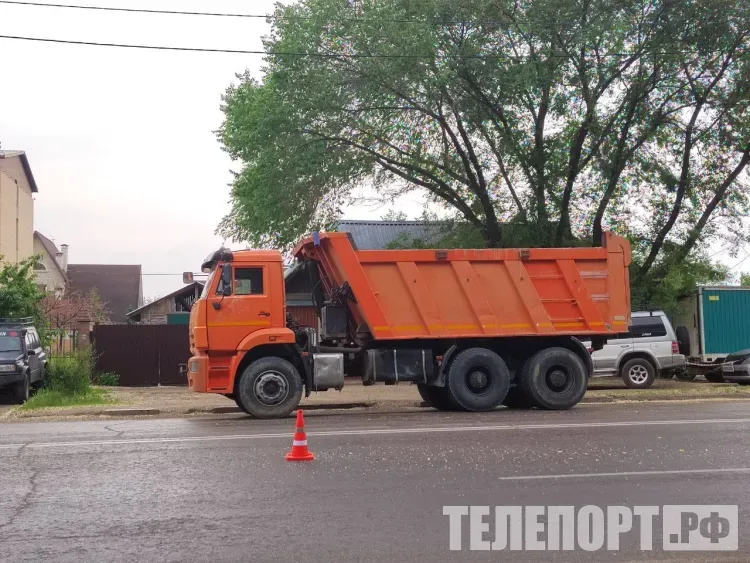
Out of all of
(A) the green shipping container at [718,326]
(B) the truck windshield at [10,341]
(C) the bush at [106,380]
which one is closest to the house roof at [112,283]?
(C) the bush at [106,380]

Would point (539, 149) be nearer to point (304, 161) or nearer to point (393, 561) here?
point (304, 161)

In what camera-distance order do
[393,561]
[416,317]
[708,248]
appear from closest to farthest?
[393,561] → [416,317] → [708,248]

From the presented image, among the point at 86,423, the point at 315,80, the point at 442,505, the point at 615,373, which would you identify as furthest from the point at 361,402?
the point at 442,505

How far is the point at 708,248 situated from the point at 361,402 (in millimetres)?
12379

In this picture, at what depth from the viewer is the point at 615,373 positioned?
71.8 ft

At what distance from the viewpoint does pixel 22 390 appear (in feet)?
64.8

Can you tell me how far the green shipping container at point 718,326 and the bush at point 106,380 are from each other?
1654 cm

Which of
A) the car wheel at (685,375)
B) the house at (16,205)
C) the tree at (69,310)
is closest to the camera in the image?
the car wheel at (685,375)

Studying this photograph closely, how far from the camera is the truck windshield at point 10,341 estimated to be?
19867 mm

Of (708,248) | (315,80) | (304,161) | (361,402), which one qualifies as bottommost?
(361,402)

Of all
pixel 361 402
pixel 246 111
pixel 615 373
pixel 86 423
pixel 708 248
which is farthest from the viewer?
pixel 246 111

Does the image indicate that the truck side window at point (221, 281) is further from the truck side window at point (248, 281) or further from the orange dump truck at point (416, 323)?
the truck side window at point (248, 281)

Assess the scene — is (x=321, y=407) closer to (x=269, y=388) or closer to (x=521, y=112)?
(x=269, y=388)

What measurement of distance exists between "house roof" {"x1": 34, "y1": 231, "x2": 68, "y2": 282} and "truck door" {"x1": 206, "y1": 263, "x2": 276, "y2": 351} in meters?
47.5
